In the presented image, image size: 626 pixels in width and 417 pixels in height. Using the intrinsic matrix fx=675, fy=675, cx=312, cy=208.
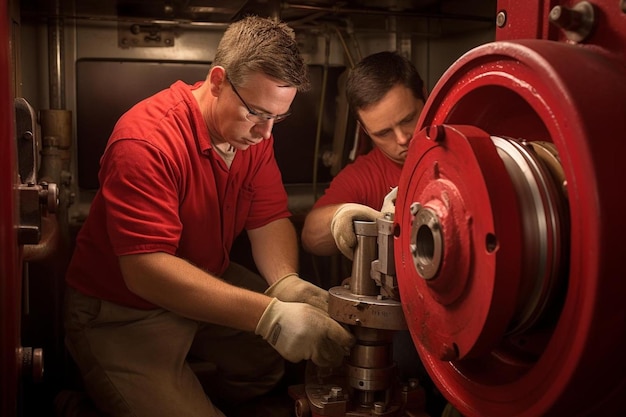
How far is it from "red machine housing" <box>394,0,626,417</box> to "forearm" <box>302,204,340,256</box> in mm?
988

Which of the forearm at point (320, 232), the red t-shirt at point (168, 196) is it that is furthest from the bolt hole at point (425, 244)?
the forearm at point (320, 232)

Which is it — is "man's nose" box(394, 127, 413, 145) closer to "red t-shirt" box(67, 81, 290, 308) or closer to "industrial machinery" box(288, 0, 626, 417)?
"red t-shirt" box(67, 81, 290, 308)

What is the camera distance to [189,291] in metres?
1.88

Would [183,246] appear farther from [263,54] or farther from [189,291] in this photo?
[263,54]

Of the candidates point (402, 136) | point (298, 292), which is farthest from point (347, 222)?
point (402, 136)

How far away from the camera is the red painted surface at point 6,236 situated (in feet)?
3.31

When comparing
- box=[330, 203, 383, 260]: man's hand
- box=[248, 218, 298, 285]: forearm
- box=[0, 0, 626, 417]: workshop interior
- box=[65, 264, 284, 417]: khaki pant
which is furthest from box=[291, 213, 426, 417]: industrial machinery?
box=[248, 218, 298, 285]: forearm

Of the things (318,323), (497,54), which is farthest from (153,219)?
(497,54)

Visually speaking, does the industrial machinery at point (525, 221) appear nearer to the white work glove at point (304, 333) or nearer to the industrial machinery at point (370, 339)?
the industrial machinery at point (370, 339)

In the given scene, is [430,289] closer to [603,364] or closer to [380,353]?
[603,364]

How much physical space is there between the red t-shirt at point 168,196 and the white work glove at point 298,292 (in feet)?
0.74

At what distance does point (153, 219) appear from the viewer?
1865 mm

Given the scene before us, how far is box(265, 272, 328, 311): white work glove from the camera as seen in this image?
2109 millimetres

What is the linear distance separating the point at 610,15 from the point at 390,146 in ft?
4.32
